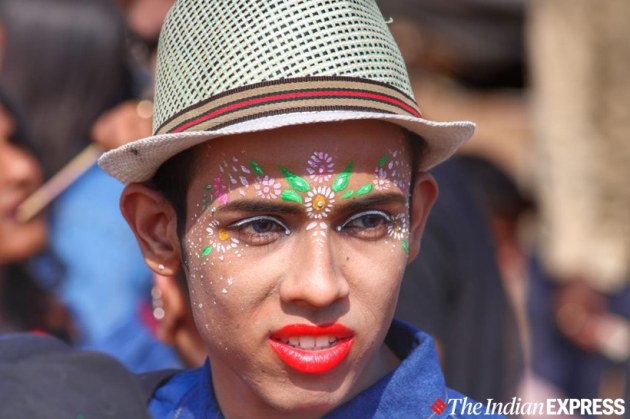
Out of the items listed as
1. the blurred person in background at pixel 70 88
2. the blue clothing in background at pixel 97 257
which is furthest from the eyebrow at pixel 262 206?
the blurred person in background at pixel 70 88

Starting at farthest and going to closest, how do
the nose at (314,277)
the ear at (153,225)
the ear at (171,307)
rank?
the ear at (171,307) → the ear at (153,225) → the nose at (314,277)

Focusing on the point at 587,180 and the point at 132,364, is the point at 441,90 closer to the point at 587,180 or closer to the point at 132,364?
the point at 587,180

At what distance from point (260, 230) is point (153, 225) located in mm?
365

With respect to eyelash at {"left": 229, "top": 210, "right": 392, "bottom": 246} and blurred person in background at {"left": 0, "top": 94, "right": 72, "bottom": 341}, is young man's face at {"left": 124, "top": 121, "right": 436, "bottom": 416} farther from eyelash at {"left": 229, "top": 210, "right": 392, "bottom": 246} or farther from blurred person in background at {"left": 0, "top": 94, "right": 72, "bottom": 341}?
blurred person in background at {"left": 0, "top": 94, "right": 72, "bottom": 341}

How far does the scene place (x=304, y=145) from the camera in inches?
89.3

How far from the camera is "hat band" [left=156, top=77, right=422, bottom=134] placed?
7.36ft

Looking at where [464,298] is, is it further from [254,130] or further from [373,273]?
[254,130]

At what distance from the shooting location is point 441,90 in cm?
1030

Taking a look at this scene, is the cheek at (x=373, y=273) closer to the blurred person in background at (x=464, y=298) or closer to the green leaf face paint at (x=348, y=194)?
the green leaf face paint at (x=348, y=194)

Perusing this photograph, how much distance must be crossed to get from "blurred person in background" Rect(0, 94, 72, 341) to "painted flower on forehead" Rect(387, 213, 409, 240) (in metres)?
2.21

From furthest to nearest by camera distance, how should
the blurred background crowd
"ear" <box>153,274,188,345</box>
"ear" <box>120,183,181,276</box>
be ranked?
the blurred background crowd
"ear" <box>153,274,188,345</box>
"ear" <box>120,183,181,276</box>

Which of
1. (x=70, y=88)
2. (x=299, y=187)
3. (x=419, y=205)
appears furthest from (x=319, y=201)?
(x=70, y=88)

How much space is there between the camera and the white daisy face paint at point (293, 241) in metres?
2.25

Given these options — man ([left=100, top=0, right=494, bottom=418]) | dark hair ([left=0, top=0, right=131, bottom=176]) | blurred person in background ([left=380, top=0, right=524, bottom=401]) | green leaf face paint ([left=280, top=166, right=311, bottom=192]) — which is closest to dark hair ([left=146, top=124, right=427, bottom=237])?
man ([left=100, top=0, right=494, bottom=418])
